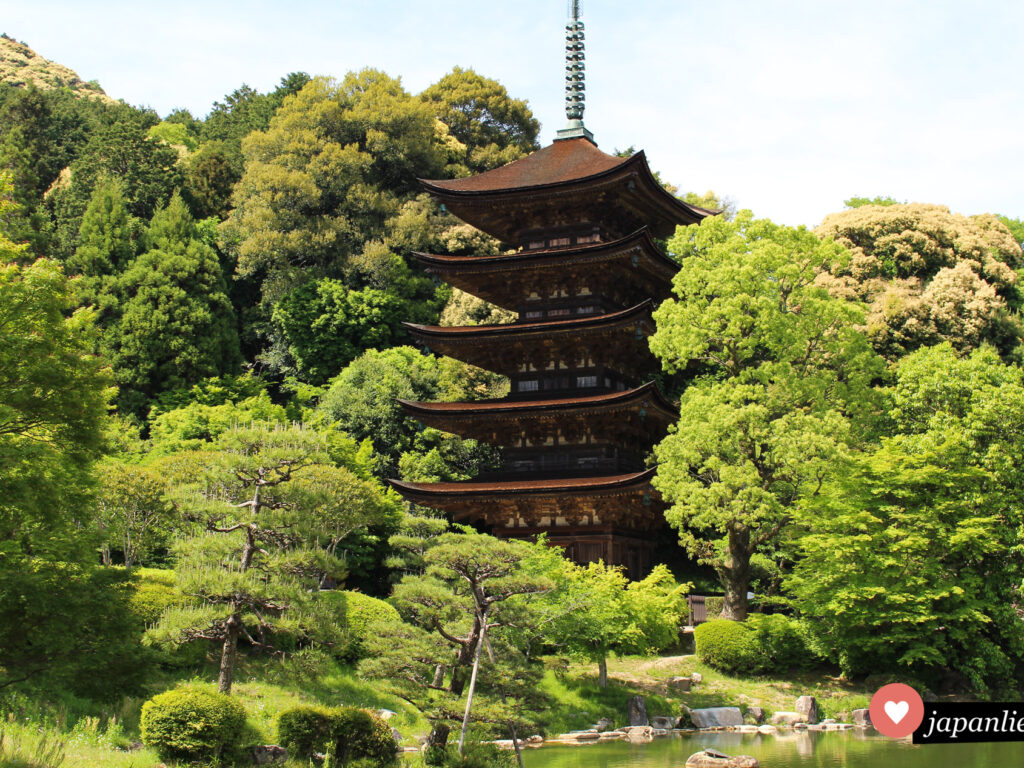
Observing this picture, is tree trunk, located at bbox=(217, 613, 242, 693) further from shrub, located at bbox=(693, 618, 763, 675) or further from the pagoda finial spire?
the pagoda finial spire

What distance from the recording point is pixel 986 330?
123ft

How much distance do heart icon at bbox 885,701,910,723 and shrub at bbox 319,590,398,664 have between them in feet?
42.2

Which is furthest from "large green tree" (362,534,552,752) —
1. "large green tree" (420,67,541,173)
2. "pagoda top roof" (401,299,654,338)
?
"large green tree" (420,67,541,173)

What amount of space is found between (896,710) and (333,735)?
15.1 metres

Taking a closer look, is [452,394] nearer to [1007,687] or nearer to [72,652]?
[1007,687]

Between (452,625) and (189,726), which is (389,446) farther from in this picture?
(189,726)

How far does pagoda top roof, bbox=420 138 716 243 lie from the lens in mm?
35372

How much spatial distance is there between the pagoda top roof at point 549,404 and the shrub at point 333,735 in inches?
635

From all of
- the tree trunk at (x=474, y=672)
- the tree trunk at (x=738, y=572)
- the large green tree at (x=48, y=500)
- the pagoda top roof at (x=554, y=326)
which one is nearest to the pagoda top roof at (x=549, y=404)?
the pagoda top roof at (x=554, y=326)

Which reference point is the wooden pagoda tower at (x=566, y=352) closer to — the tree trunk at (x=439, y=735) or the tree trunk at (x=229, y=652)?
the tree trunk at (x=439, y=735)

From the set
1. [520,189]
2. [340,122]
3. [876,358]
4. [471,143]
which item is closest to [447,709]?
[876,358]

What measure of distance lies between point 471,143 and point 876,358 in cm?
3440

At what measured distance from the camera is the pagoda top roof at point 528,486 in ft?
99.4

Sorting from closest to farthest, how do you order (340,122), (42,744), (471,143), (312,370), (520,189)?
(42,744)
(520,189)
(312,370)
(340,122)
(471,143)
